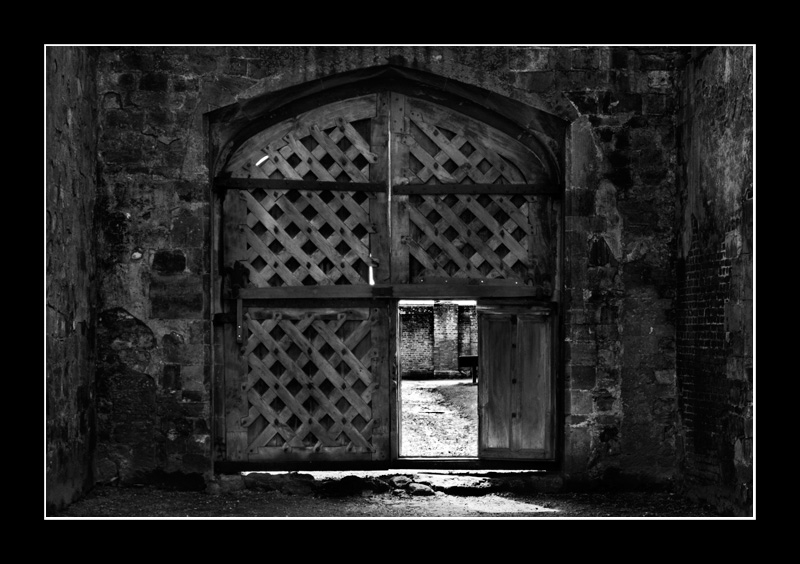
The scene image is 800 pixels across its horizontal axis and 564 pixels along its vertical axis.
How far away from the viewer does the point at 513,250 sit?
7.02 metres

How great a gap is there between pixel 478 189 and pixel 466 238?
47 cm

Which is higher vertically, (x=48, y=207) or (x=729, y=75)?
(x=729, y=75)

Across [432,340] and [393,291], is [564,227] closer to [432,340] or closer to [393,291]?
[393,291]

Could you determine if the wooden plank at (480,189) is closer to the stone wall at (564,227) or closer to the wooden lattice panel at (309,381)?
the stone wall at (564,227)

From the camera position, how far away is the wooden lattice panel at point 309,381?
22.6ft

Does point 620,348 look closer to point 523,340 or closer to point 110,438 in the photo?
point 523,340

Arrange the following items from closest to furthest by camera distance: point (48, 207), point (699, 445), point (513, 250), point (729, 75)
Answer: point (48, 207) < point (729, 75) < point (699, 445) < point (513, 250)

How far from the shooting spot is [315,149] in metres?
6.98

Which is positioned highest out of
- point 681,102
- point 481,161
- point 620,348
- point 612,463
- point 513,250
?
point 681,102

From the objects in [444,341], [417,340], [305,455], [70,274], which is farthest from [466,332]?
[70,274]

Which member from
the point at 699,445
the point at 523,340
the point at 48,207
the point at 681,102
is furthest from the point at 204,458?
the point at 681,102

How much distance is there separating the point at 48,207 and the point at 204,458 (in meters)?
2.50

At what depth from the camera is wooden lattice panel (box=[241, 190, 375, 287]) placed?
6.90 meters

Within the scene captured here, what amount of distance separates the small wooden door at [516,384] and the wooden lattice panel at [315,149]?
1828 millimetres
